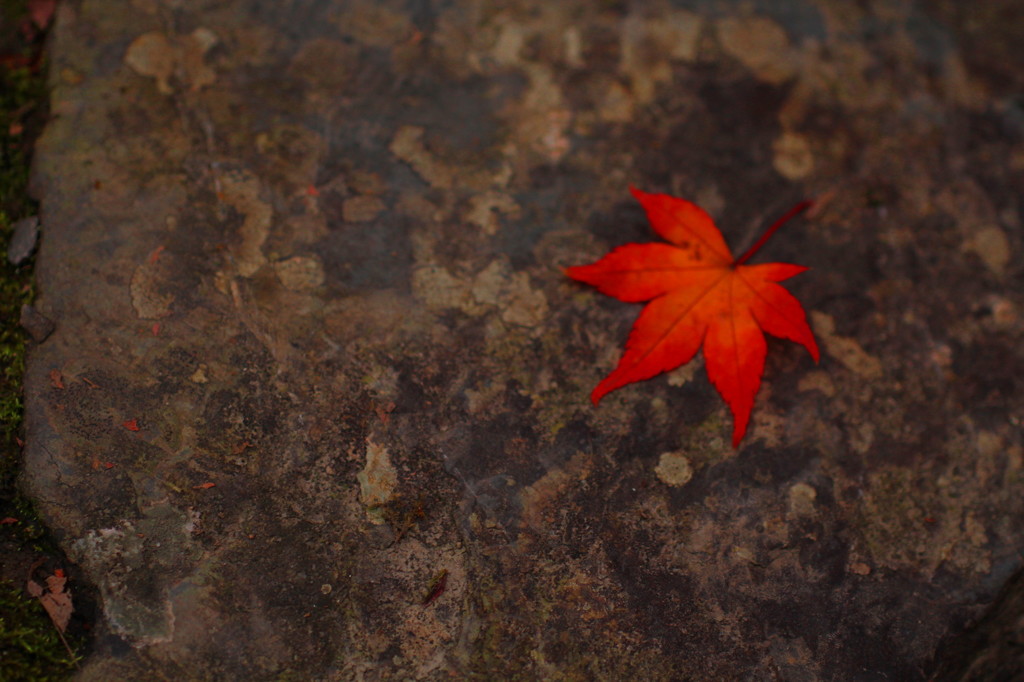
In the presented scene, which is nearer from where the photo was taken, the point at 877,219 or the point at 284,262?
the point at 284,262

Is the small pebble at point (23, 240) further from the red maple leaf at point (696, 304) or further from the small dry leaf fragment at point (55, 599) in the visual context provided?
the red maple leaf at point (696, 304)

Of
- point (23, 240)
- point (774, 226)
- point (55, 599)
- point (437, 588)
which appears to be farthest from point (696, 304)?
point (23, 240)

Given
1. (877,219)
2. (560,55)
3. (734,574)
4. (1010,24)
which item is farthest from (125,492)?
(1010,24)

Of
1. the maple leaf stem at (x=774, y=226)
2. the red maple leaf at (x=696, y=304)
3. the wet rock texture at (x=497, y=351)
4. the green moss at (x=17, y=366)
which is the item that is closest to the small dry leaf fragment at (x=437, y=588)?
the wet rock texture at (x=497, y=351)

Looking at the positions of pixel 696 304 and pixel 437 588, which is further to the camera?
pixel 696 304

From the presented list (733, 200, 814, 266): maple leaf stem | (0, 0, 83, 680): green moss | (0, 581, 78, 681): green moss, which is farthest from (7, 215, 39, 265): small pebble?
(733, 200, 814, 266): maple leaf stem

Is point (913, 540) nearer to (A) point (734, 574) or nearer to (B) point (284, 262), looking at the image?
(A) point (734, 574)

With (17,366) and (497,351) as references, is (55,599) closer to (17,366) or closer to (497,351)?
(17,366)

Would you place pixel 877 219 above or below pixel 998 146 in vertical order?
below
